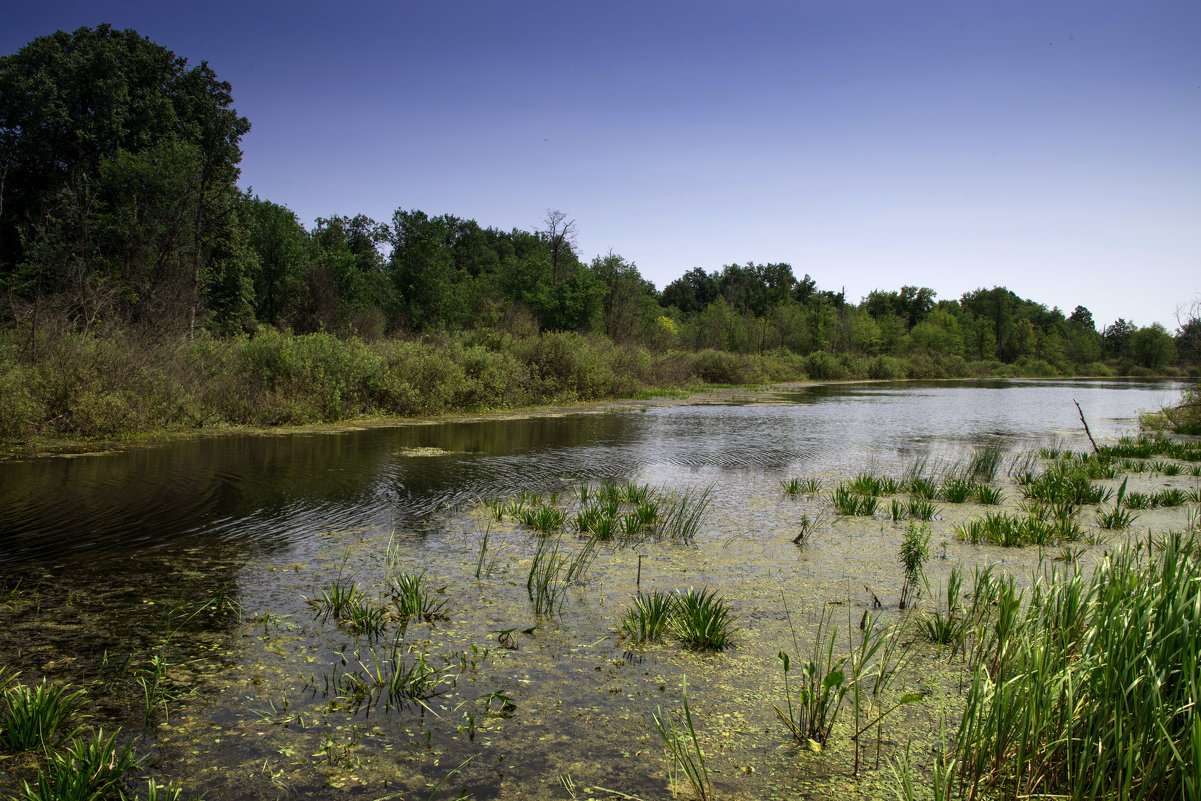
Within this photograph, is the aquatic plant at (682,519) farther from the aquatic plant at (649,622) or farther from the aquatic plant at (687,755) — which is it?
the aquatic plant at (687,755)

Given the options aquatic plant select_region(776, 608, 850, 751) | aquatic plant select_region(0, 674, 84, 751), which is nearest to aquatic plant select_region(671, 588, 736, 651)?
aquatic plant select_region(776, 608, 850, 751)

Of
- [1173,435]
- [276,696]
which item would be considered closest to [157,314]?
[276,696]

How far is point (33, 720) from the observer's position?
3688 mm

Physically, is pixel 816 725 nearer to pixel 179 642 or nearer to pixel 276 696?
pixel 276 696

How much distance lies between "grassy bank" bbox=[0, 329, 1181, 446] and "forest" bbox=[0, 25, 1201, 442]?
6 centimetres

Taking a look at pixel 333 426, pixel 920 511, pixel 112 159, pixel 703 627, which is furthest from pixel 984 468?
pixel 112 159

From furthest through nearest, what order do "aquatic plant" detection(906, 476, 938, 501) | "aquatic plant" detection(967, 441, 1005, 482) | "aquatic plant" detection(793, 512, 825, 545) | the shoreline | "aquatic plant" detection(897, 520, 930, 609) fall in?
the shoreline → "aquatic plant" detection(967, 441, 1005, 482) → "aquatic plant" detection(906, 476, 938, 501) → "aquatic plant" detection(793, 512, 825, 545) → "aquatic plant" detection(897, 520, 930, 609)

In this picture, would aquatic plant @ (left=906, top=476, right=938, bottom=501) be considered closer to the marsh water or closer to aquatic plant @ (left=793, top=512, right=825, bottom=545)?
the marsh water

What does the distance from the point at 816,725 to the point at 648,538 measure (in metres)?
4.73

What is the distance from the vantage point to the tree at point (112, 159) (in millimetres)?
29031

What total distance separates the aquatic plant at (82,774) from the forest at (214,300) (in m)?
14.0

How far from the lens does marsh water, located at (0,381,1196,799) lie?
3.70 metres

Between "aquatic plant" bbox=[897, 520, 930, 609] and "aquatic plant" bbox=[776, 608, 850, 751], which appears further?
"aquatic plant" bbox=[897, 520, 930, 609]

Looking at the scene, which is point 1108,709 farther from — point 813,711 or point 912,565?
point 912,565
